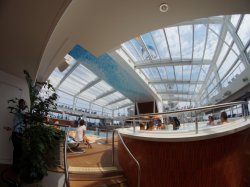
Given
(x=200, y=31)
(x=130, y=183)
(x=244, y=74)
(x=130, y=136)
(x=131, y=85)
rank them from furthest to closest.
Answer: (x=131, y=85)
(x=200, y=31)
(x=244, y=74)
(x=130, y=136)
(x=130, y=183)

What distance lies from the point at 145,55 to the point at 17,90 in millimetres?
8168

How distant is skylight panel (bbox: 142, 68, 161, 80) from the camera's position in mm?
13080

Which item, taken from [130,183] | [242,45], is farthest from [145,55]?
[130,183]

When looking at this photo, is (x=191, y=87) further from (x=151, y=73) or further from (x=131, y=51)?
(x=131, y=51)

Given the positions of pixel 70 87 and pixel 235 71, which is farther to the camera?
pixel 70 87

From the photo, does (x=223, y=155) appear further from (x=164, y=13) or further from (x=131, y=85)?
(x=131, y=85)

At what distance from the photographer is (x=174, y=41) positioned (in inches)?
362

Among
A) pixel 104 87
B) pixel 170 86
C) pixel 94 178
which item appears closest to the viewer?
pixel 94 178

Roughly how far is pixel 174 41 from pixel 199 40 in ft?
5.17

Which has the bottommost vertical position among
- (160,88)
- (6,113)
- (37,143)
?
(37,143)

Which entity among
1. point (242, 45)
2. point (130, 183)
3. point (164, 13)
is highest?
point (242, 45)

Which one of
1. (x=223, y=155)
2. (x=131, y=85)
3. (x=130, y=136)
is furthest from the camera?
(x=131, y=85)

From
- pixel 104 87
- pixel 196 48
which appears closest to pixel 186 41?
pixel 196 48

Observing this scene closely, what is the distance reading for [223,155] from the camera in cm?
245
